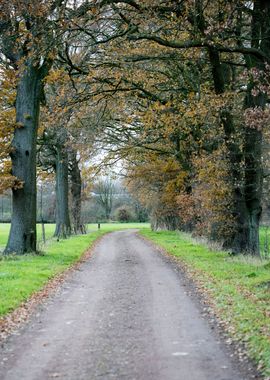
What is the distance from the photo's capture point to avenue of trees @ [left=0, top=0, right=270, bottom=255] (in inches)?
535

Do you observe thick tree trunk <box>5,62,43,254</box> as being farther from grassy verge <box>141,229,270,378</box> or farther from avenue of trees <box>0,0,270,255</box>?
grassy verge <box>141,229,270,378</box>

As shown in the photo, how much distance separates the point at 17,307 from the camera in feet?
33.1

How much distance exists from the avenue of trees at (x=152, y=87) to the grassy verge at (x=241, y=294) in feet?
10.8

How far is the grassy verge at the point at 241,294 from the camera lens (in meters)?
7.17

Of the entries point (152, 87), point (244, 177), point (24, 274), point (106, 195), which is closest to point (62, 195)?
point (152, 87)

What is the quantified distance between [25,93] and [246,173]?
9107 mm

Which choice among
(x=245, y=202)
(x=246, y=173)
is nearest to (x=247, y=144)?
(x=246, y=173)

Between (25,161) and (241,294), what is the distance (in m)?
11.6

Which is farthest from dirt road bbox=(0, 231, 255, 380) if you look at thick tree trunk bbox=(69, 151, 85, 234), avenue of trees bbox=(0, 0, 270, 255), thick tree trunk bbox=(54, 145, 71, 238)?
thick tree trunk bbox=(69, 151, 85, 234)

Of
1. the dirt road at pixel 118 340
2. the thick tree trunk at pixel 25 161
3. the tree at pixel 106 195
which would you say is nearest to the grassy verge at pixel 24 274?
the dirt road at pixel 118 340

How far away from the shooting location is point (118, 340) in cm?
775

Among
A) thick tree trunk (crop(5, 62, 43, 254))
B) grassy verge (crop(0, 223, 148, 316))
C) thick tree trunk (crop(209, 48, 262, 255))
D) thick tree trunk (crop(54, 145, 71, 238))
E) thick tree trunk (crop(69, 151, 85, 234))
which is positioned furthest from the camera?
thick tree trunk (crop(69, 151, 85, 234))

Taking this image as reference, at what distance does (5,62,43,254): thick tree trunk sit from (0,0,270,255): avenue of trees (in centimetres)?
4

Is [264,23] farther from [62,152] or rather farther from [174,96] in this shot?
[62,152]
